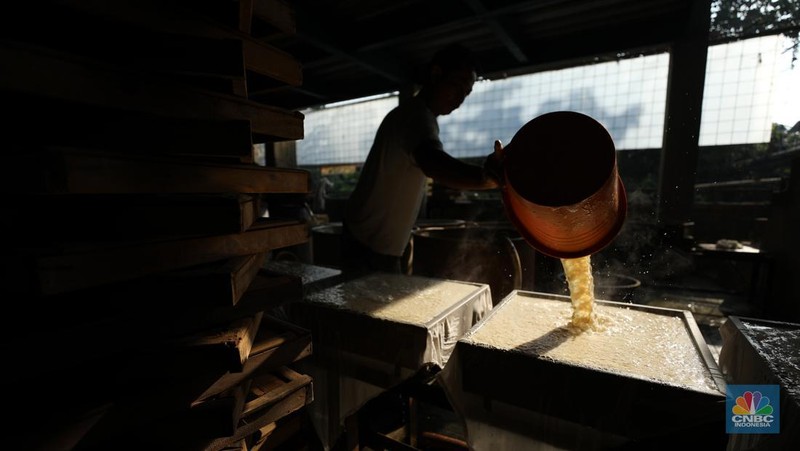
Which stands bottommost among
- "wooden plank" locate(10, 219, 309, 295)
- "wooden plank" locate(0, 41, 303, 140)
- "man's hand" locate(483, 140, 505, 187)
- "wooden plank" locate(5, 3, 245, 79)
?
"wooden plank" locate(10, 219, 309, 295)

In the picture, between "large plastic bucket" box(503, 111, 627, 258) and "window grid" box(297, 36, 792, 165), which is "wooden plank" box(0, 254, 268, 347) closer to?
"large plastic bucket" box(503, 111, 627, 258)

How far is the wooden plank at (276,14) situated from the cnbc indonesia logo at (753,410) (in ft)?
6.64

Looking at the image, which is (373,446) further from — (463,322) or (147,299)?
(147,299)

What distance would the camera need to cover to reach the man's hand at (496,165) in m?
1.54

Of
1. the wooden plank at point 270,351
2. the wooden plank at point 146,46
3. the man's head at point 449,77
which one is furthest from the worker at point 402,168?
the wooden plank at point 146,46

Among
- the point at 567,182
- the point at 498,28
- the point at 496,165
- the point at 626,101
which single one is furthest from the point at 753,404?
the point at 626,101

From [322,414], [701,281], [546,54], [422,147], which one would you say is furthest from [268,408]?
[701,281]

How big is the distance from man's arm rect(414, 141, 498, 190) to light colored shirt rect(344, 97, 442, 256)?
18cm

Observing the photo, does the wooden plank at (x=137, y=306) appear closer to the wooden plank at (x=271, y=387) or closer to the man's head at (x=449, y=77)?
the wooden plank at (x=271, y=387)

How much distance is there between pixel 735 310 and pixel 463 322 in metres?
5.11

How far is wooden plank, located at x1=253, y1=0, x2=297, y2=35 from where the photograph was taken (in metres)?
1.37

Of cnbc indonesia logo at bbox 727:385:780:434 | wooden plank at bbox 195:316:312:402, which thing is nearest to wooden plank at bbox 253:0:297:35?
wooden plank at bbox 195:316:312:402

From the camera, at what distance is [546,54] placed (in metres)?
5.03

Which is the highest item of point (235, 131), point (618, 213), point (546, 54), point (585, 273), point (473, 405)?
point (546, 54)
